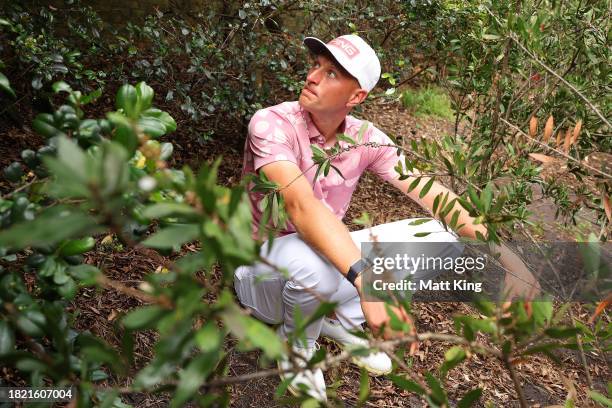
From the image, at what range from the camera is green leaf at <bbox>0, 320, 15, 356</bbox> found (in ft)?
2.58

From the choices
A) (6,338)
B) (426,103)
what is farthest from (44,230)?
(426,103)

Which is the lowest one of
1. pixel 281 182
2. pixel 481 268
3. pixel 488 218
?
pixel 481 268

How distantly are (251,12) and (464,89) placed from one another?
1.38m

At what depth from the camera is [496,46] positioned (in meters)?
2.62

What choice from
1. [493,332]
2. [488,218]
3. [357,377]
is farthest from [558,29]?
[493,332]

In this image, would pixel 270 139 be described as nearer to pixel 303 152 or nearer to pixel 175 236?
pixel 303 152

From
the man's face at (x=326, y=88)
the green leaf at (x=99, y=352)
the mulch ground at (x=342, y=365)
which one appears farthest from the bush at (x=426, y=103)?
the green leaf at (x=99, y=352)

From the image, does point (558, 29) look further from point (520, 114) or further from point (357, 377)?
point (357, 377)

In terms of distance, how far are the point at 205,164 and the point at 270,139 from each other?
1.45 metres

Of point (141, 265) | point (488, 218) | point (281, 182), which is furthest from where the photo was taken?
point (141, 265)

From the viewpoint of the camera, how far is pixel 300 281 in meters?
2.12

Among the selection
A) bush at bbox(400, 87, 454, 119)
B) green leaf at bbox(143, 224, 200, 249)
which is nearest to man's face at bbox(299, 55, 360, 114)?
green leaf at bbox(143, 224, 200, 249)

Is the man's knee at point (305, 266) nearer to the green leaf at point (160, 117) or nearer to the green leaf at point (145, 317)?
the green leaf at point (160, 117)

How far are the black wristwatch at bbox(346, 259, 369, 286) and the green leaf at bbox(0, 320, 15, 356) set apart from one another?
3.65 feet
